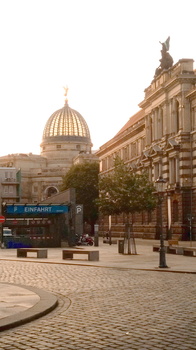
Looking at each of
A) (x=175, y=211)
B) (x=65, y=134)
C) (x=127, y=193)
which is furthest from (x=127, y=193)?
(x=65, y=134)

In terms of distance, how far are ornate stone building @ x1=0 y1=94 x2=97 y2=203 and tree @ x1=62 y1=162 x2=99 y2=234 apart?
24.4 meters

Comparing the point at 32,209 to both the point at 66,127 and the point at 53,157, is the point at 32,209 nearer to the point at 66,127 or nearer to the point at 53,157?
the point at 53,157

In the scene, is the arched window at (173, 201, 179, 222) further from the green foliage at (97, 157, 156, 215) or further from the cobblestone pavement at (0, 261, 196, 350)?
the cobblestone pavement at (0, 261, 196, 350)

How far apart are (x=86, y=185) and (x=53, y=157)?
214ft

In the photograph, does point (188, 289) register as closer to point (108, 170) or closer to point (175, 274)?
point (175, 274)

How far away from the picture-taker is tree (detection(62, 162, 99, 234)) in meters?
95.6

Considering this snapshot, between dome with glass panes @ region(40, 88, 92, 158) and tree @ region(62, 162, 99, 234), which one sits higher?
dome with glass panes @ region(40, 88, 92, 158)

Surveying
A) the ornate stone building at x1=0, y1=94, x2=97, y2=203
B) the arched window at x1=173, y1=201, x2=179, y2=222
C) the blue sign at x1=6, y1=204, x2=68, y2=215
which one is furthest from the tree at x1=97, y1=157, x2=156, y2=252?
the ornate stone building at x1=0, y1=94, x2=97, y2=203

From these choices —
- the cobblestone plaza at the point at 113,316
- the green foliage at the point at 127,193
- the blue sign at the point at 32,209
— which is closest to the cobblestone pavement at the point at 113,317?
the cobblestone plaza at the point at 113,316

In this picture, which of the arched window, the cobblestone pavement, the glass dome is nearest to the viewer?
the cobblestone pavement

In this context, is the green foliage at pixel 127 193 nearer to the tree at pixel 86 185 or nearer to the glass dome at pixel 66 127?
the tree at pixel 86 185

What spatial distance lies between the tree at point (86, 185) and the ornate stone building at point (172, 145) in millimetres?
23146

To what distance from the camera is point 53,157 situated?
161750mm

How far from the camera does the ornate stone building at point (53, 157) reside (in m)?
146
